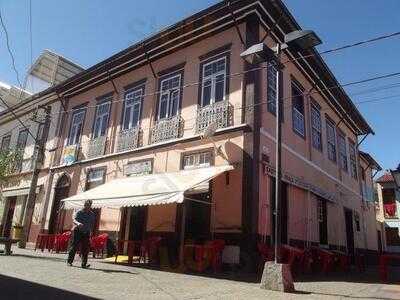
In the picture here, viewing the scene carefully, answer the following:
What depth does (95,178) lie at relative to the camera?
15.8 meters

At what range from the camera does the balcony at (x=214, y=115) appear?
11695 millimetres

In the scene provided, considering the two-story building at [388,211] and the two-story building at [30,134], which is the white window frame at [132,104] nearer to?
the two-story building at [30,134]

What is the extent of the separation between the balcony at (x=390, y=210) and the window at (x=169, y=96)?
87.3 feet

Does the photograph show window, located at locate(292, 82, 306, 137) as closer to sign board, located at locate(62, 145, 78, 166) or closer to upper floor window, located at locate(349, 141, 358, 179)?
upper floor window, located at locate(349, 141, 358, 179)

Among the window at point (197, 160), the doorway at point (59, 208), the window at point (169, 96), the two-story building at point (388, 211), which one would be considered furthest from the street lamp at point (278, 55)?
the two-story building at point (388, 211)

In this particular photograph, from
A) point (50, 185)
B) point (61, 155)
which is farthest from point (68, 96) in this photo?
point (50, 185)

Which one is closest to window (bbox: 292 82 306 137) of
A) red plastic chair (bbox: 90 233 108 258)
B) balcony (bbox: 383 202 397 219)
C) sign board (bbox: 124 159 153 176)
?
sign board (bbox: 124 159 153 176)

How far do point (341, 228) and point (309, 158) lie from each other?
4503 mm

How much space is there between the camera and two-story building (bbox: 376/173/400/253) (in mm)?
32031

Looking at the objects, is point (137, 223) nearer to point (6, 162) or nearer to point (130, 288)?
point (6, 162)

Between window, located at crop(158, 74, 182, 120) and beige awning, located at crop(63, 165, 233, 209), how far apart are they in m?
2.70

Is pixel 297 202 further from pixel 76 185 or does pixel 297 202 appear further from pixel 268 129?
pixel 76 185

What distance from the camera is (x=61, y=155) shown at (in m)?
18.1

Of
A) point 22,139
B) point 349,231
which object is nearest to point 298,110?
point 349,231
